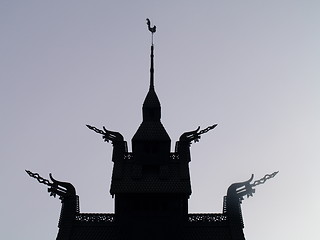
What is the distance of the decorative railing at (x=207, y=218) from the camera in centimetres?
3331

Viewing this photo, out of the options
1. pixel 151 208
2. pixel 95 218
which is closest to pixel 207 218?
pixel 151 208

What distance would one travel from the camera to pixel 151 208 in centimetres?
3347

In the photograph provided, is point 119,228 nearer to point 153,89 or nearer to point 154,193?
point 154,193

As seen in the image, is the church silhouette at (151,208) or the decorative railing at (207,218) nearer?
the church silhouette at (151,208)

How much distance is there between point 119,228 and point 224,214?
22.9 feet

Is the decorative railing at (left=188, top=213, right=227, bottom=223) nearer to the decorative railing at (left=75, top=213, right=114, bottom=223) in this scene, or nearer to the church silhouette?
the church silhouette

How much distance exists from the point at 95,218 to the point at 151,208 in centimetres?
378

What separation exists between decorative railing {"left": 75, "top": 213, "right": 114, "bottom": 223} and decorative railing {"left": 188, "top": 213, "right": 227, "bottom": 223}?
17.4 ft

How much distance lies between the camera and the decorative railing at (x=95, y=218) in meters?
33.4

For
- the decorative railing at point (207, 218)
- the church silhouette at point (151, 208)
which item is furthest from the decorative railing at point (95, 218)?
the decorative railing at point (207, 218)

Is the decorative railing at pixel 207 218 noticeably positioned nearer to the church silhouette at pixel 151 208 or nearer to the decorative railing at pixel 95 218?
the church silhouette at pixel 151 208

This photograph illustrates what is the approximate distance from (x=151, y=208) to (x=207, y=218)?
376 centimetres

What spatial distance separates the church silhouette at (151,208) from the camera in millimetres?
32375

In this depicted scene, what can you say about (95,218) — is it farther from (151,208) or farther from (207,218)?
→ (207,218)
